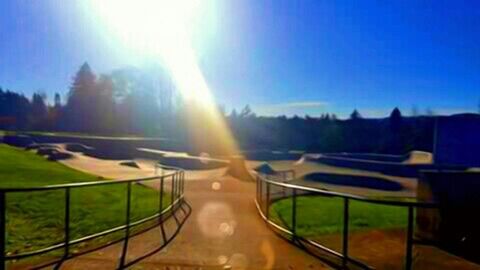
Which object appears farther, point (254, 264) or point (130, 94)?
point (130, 94)

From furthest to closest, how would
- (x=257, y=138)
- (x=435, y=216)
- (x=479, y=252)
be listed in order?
(x=257, y=138)
(x=435, y=216)
(x=479, y=252)

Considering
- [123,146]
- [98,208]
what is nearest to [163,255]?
[98,208]

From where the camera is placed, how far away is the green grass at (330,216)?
9.35m

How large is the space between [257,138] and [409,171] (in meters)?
31.8

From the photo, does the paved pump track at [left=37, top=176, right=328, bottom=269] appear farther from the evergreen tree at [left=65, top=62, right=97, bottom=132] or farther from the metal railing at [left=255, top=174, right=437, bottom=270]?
the evergreen tree at [left=65, top=62, right=97, bottom=132]

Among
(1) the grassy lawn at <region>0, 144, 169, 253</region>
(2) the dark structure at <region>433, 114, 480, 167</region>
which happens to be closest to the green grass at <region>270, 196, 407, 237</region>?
(1) the grassy lawn at <region>0, 144, 169, 253</region>

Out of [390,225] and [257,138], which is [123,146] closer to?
[257,138]

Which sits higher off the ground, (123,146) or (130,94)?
(130,94)

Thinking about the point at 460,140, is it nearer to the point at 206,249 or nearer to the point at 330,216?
the point at 330,216

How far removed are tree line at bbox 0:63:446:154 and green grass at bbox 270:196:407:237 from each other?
124ft

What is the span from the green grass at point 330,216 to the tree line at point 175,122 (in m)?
37.9

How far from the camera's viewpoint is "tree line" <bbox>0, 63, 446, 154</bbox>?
5288 cm

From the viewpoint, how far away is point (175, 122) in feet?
221

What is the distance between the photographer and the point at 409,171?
1145 inches
